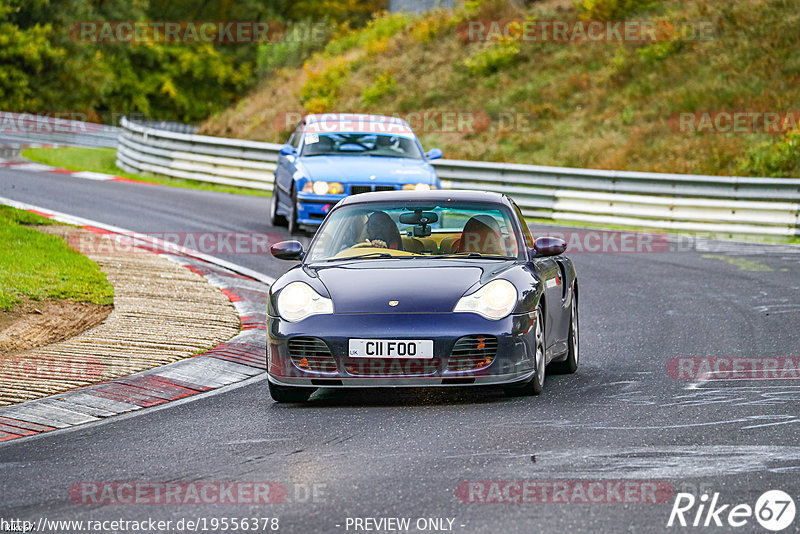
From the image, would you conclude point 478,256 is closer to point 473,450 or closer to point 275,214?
point 473,450

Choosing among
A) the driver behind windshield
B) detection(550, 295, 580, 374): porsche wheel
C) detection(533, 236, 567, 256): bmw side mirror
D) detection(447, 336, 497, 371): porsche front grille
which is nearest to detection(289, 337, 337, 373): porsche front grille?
detection(447, 336, 497, 371): porsche front grille

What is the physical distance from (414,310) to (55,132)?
99.6 ft

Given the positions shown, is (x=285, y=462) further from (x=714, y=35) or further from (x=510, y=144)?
(x=714, y=35)

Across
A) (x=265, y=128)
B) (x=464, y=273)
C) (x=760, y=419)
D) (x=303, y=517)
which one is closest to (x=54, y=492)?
(x=303, y=517)

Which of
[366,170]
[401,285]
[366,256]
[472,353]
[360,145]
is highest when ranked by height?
[360,145]

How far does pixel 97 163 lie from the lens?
32.2m

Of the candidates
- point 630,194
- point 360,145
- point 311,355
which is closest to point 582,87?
point 630,194

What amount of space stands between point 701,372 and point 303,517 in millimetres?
4679

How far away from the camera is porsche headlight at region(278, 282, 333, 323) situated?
8.32 meters

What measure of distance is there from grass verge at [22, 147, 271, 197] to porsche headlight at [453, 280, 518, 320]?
58.5 feet

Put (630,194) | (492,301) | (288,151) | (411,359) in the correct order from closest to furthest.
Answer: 1. (411,359)
2. (492,301)
3. (288,151)
4. (630,194)

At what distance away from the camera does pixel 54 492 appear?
20.4 ft

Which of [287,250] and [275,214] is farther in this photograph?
[275,214]

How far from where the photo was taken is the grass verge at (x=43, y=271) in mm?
12070
